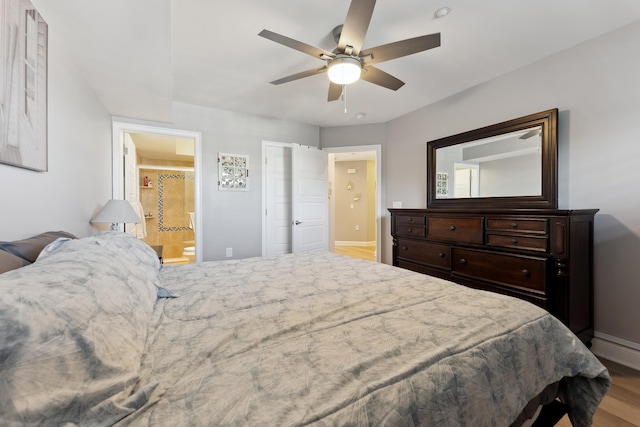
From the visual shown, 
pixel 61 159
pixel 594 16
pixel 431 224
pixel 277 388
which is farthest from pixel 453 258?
pixel 61 159

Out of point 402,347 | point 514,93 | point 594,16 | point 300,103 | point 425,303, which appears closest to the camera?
point 402,347

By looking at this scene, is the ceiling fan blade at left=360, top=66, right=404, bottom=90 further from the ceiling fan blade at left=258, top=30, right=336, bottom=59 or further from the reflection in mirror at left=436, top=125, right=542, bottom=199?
the reflection in mirror at left=436, top=125, right=542, bottom=199

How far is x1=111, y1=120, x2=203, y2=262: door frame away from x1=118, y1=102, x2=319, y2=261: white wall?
0.06 metres

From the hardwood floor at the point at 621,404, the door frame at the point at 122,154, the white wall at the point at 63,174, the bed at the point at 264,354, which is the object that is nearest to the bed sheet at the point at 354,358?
the bed at the point at 264,354

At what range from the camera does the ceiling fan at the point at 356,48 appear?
5.13 ft

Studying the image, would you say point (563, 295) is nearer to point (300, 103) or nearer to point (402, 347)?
point (402, 347)

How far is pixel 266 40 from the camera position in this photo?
2.19 metres

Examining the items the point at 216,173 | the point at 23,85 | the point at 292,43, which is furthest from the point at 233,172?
the point at 23,85

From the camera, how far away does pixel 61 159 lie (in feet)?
5.83

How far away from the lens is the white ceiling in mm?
1727

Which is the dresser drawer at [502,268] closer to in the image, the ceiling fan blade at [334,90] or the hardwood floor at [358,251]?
the ceiling fan blade at [334,90]

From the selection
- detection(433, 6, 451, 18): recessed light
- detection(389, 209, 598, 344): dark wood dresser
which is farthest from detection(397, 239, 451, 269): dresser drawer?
detection(433, 6, 451, 18): recessed light

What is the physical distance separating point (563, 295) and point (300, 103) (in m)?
3.22

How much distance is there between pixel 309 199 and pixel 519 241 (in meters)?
2.75
